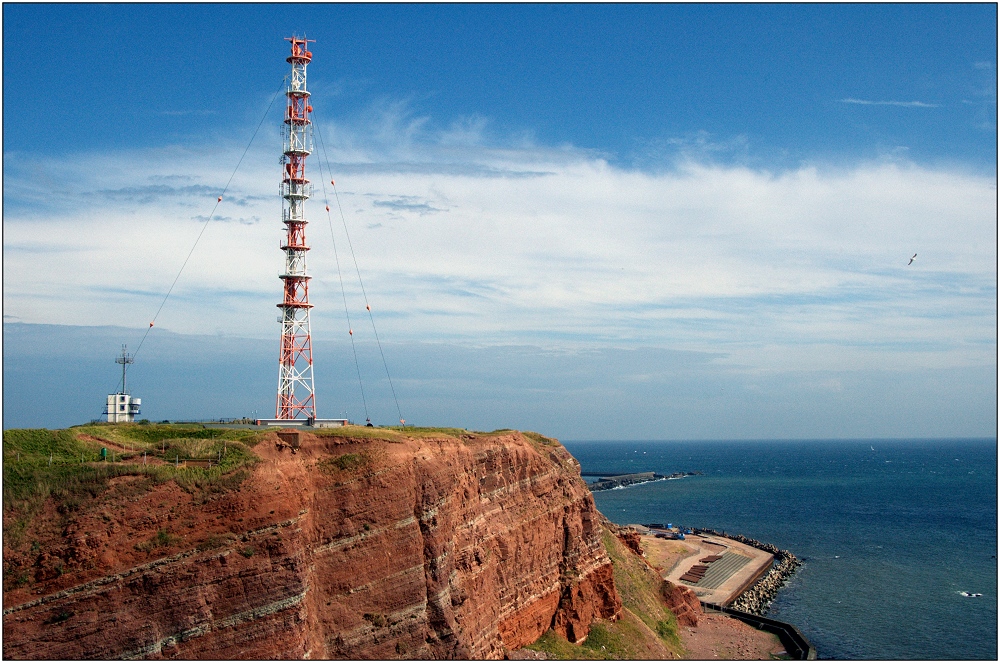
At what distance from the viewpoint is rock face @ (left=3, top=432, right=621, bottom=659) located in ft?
86.5

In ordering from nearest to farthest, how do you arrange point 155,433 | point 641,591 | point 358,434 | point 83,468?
1. point 83,468
2. point 358,434
3. point 155,433
4. point 641,591

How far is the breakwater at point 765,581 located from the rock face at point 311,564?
3744 centimetres

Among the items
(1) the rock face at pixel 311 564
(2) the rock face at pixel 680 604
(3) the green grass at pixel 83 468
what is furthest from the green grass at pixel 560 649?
(3) the green grass at pixel 83 468

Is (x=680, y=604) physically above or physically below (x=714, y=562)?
above

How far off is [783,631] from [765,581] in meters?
20.0

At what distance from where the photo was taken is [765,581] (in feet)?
278

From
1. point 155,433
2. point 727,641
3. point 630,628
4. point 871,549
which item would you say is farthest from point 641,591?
point 871,549

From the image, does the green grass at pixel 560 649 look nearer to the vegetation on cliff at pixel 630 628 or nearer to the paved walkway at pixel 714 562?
the vegetation on cliff at pixel 630 628

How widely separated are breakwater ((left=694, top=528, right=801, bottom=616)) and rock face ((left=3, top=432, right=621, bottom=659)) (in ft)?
123

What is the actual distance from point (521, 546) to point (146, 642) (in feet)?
73.5

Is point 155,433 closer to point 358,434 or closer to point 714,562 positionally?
point 358,434

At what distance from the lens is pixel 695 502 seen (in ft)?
515

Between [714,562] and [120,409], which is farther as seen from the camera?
[714,562]

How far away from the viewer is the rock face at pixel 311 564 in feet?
86.5
